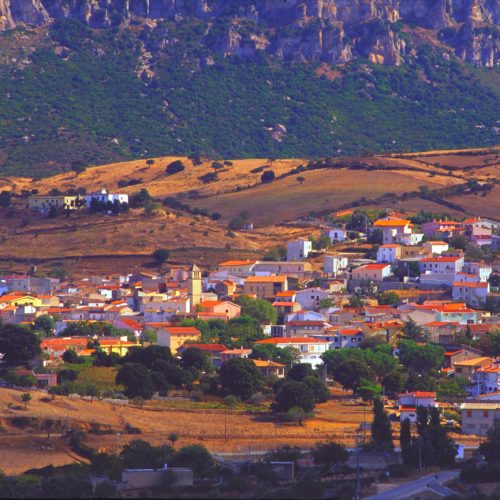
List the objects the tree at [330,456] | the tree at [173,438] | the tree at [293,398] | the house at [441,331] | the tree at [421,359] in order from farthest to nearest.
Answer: the house at [441,331]
the tree at [421,359]
the tree at [293,398]
the tree at [173,438]
the tree at [330,456]

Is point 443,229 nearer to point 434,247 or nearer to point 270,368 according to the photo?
point 434,247

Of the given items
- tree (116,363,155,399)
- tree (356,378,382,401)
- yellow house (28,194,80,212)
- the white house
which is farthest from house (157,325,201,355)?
yellow house (28,194,80,212)

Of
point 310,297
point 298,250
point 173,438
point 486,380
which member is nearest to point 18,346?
point 173,438

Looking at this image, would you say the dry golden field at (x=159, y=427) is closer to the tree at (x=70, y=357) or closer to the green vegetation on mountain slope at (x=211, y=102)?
the tree at (x=70, y=357)

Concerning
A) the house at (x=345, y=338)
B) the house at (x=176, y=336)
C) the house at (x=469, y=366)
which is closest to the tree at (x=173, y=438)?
the house at (x=469, y=366)

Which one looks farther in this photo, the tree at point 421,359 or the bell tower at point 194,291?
the bell tower at point 194,291

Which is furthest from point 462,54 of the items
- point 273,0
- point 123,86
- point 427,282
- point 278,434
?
point 278,434
